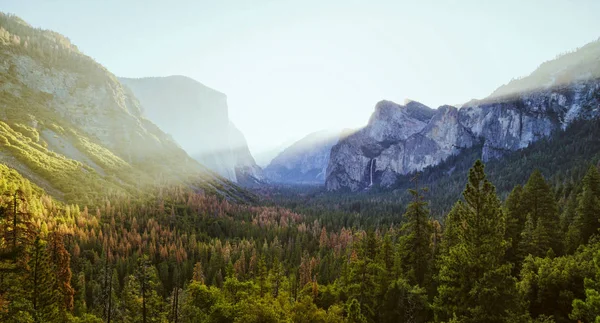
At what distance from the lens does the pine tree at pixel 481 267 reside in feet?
71.0

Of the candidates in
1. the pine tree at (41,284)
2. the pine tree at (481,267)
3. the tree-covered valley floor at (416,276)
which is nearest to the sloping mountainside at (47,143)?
the tree-covered valley floor at (416,276)

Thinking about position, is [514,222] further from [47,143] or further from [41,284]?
[47,143]

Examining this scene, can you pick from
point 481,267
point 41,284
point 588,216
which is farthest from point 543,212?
point 41,284

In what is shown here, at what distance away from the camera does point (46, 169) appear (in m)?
133

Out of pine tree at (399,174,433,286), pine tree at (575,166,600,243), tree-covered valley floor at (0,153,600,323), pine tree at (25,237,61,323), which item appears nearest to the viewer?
tree-covered valley floor at (0,153,600,323)

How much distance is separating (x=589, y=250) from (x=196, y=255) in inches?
3824

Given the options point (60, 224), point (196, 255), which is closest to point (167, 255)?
point (196, 255)

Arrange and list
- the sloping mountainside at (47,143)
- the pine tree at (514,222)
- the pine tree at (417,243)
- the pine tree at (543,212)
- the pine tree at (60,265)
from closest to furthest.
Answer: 1. the pine tree at (60,265)
2. the pine tree at (417,243)
3. the pine tree at (543,212)
4. the pine tree at (514,222)
5. the sloping mountainside at (47,143)

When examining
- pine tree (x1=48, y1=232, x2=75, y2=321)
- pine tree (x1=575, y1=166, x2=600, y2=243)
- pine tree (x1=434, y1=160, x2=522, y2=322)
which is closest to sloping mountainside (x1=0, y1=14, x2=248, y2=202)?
pine tree (x1=48, y1=232, x2=75, y2=321)

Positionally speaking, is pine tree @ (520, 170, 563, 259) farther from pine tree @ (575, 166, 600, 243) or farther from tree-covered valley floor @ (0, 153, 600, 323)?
pine tree @ (575, 166, 600, 243)

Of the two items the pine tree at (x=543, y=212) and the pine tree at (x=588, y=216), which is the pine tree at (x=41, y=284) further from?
the pine tree at (x=588, y=216)

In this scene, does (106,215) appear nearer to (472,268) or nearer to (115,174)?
(115,174)

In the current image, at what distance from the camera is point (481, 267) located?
2252 cm

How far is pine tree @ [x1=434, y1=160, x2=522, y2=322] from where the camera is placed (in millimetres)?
21641
